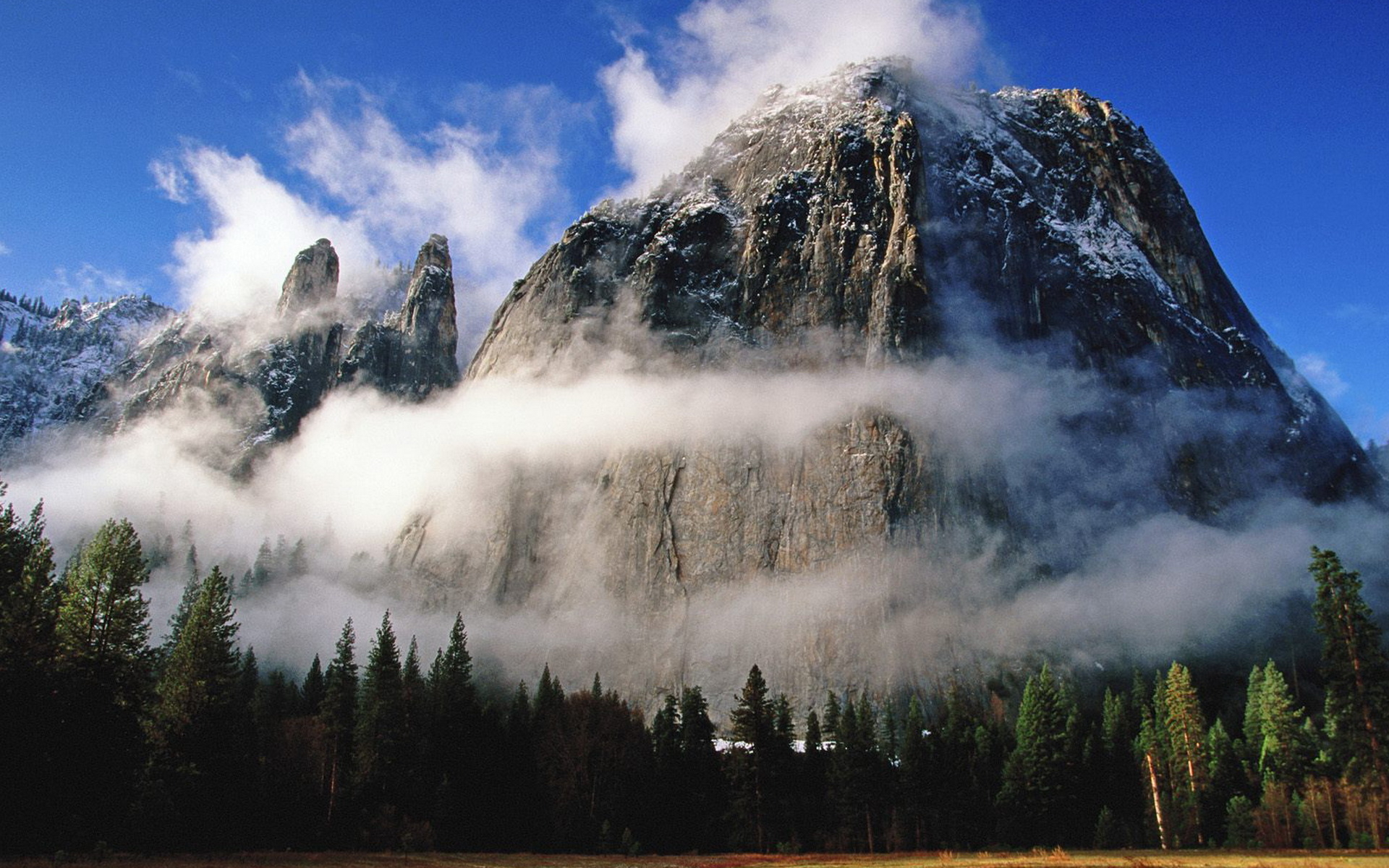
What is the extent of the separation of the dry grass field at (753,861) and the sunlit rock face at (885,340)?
9320 centimetres

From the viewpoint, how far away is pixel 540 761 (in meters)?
68.4

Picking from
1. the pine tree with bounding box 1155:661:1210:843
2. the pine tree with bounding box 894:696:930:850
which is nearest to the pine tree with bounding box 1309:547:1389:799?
the pine tree with bounding box 894:696:930:850

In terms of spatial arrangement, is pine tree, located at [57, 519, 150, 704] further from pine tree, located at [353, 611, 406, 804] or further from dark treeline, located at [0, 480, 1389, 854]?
pine tree, located at [353, 611, 406, 804]

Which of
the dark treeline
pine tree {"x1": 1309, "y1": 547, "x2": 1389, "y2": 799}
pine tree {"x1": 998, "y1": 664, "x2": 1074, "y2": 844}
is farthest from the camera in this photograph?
pine tree {"x1": 998, "y1": 664, "x2": 1074, "y2": 844}

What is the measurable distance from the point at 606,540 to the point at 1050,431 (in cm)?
6996

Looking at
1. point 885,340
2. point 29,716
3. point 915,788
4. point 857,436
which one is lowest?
point 915,788

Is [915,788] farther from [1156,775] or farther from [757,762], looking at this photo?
[1156,775]

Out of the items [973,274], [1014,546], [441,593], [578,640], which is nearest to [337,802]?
[578,640]

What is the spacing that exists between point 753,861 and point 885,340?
112 metres

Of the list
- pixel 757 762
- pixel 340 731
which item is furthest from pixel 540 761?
pixel 757 762

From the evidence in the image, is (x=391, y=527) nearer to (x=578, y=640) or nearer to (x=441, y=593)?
(x=441, y=593)

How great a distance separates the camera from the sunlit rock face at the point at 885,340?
142375 mm

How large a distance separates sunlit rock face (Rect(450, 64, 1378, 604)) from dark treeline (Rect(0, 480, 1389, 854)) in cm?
4875

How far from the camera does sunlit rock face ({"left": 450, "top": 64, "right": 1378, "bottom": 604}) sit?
14238 cm
